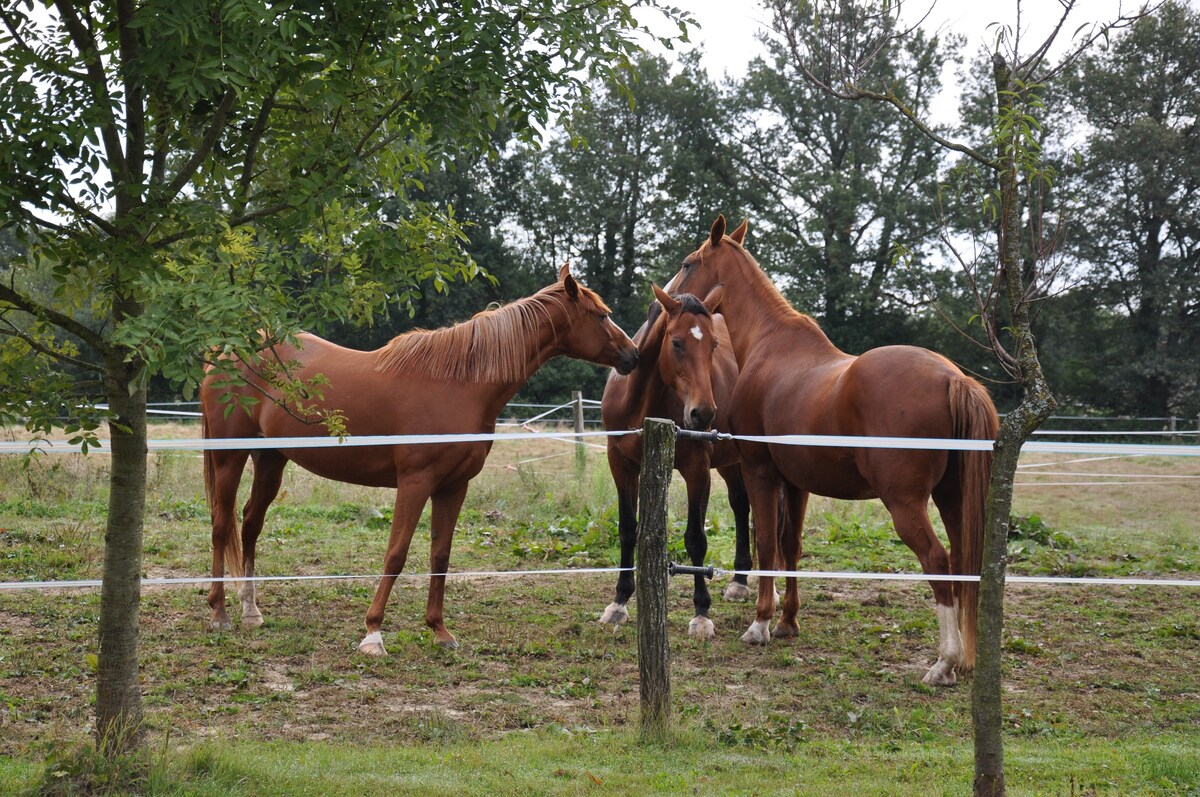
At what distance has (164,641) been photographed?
225 inches

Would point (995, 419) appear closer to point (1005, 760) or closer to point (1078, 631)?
point (1005, 760)

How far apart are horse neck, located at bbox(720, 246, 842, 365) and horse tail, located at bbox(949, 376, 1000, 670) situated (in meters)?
1.39

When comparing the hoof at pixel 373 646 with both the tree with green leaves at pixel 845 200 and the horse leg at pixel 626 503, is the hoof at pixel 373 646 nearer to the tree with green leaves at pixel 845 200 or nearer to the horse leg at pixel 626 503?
the horse leg at pixel 626 503

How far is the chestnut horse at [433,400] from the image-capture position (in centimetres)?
579

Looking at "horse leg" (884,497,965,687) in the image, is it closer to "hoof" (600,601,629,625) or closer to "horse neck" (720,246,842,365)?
"horse neck" (720,246,842,365)

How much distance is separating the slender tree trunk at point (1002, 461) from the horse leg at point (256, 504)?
188 inches

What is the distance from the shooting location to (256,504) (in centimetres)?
659

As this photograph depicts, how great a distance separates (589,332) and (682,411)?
0.90 m

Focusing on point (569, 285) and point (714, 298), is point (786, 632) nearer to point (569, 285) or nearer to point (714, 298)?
point (714, 298)

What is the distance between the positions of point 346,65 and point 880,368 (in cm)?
339

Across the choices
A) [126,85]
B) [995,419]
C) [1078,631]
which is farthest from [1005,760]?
[126,85]

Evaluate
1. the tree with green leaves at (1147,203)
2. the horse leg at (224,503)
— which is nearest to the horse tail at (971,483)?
the horse leg at (224,503)

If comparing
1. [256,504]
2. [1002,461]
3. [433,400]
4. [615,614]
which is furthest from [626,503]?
[1002,461]

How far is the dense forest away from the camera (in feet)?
94.9
